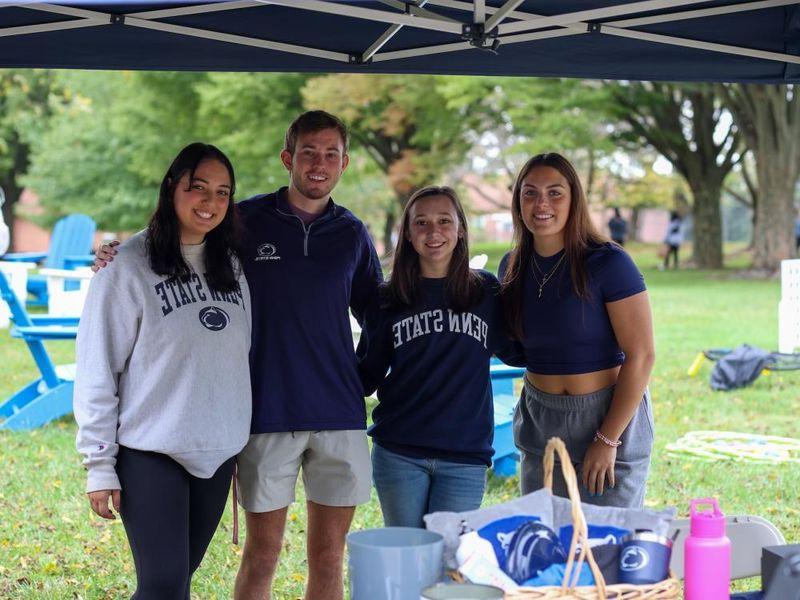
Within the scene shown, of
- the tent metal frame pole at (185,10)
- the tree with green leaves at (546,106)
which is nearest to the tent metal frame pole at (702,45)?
the tent metal frame pole at (185,10)

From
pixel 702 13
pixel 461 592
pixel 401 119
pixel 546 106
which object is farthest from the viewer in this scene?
pixel 401 119

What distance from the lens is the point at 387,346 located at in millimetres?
3557

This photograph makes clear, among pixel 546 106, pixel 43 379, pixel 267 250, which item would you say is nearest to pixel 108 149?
pixel 546 106

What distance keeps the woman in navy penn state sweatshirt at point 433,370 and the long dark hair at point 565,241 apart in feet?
0.22

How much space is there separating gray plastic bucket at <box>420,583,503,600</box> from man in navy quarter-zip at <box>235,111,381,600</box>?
147 centimetres

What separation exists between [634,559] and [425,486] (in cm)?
142

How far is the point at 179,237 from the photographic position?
10.7 feet

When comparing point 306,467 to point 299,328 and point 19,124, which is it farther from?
point 19,124

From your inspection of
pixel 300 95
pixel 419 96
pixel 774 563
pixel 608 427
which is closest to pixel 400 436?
pixel 608 427

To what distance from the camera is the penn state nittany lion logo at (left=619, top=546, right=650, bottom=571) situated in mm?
2115

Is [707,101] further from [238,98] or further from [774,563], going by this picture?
[774,563]

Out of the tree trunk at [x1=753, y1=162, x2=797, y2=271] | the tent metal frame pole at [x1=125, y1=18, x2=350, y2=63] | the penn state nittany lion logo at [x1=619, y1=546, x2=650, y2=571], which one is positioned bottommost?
the penn state nittany lion logo at [x1=619, y1=546, x2=650, y2=571]

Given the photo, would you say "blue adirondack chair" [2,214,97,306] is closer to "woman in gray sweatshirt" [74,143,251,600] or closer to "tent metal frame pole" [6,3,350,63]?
"tent metal frame pole" [6,3,350,63]

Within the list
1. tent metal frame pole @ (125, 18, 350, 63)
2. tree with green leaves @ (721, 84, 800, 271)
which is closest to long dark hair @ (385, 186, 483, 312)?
tent metal frame pole @ (125, 18, 350, 63)
